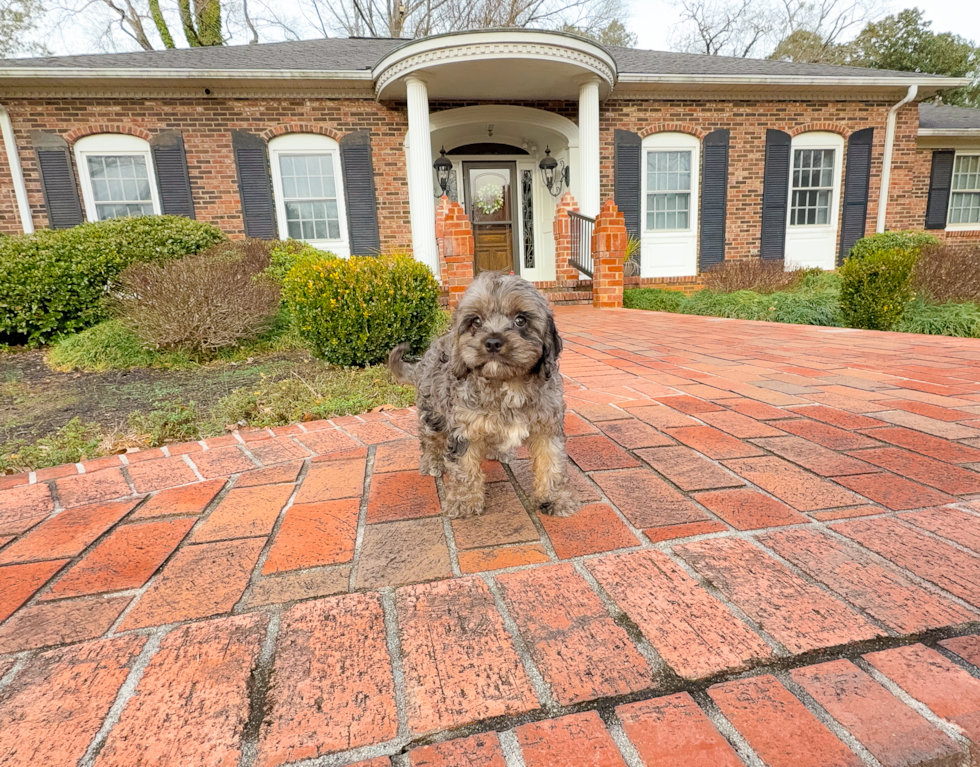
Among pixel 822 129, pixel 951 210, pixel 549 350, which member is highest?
pixel 822 129

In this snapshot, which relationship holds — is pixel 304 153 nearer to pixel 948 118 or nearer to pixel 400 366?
pixel 400 366

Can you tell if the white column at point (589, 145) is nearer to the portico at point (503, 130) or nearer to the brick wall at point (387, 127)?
the portico at point (503, 130)

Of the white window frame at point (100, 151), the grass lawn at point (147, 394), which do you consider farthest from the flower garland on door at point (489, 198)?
the grass lawn at point (147, 394)

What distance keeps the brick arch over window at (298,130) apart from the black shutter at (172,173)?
1.71m

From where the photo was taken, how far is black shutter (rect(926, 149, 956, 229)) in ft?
43.2

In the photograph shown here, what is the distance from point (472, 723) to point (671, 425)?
216 centimetres

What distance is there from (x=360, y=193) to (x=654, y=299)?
650cm

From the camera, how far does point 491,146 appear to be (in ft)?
39.7

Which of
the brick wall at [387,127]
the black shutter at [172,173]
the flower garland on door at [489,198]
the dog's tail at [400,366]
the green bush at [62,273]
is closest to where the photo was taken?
the dog's tail at [400,366]

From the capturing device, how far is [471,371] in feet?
6.47

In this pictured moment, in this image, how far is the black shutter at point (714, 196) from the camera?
11.8 meters

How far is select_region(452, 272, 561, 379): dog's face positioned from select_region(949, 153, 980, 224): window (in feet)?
56.7

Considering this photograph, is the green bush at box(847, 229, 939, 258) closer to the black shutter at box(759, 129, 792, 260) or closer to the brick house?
the brick house

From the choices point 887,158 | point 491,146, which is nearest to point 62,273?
point 491,146
